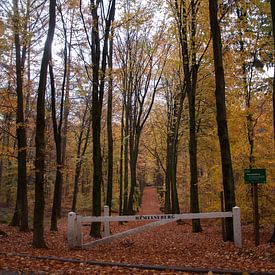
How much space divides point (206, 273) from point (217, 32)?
7376 mm

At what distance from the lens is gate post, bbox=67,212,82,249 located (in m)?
9.03

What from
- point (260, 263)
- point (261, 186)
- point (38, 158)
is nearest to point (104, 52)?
point (38, 158)

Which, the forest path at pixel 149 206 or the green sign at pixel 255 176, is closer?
the green sign at pixel 255 176

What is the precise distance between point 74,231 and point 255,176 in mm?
5197

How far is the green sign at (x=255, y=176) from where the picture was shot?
9180mm

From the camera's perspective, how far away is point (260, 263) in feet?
23.8

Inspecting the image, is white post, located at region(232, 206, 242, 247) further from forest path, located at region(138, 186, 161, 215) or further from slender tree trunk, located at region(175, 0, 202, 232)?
forest path, located at region(138, 186, 161, 215)

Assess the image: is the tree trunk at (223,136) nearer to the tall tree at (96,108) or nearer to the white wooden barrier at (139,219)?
the white wooden barrier at (139,219)

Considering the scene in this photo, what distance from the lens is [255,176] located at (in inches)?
364

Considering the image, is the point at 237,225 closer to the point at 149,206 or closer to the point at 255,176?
the point at 255,176

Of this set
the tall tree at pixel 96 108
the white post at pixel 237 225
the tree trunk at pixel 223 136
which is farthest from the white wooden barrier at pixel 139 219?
the tall tree at pixel 96 108

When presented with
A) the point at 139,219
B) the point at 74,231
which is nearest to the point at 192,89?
the point at 139,219

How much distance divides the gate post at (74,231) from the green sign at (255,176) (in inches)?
Answer: 188

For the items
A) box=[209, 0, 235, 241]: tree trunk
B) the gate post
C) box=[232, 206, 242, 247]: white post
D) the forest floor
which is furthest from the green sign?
the gate post
